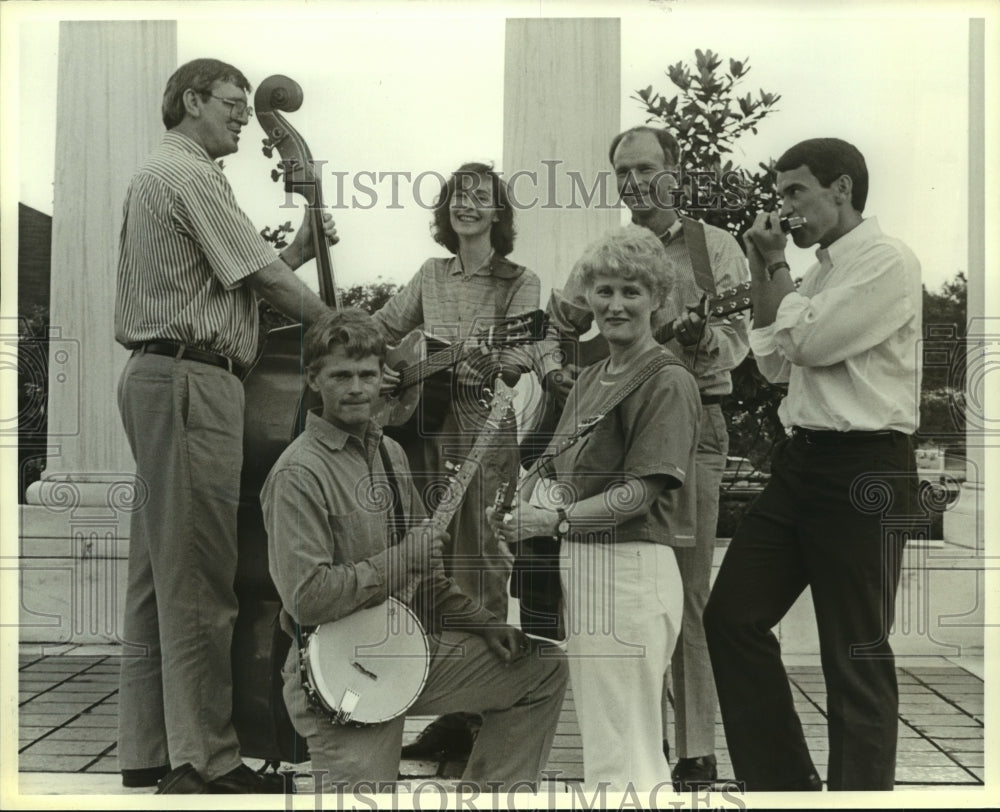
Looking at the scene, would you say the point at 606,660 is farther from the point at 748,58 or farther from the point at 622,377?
the point at 748,58

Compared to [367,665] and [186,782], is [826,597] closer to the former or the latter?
[367,665]

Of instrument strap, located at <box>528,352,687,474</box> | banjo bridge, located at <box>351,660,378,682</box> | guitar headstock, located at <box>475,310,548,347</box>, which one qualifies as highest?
guitar headstock, located at <box>475,310,548,347</box>

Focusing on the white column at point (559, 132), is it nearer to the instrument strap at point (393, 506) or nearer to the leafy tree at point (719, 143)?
the leafy tree at point (719, 143)

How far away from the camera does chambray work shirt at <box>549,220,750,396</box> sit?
4.41m

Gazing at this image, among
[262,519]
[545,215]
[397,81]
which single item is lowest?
[262,519]

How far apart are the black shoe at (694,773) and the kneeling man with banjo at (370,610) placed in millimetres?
493

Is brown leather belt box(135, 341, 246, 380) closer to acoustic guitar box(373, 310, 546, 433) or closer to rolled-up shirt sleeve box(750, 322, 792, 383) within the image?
acoustic guitar box(373, 310, 546, 433)

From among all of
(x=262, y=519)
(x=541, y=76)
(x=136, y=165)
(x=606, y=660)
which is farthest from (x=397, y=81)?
(x=606, y=660)

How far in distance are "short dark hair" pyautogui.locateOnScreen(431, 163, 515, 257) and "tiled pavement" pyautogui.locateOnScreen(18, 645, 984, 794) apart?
1.74 meters

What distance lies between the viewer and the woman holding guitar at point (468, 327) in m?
4.43

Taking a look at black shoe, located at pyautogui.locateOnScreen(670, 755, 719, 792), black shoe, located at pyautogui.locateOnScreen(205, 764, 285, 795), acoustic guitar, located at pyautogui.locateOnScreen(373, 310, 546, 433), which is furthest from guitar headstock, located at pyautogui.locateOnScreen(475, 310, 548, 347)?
black shoe, located at pyautogui.locateOnScreen(205, 764, 285, 795)

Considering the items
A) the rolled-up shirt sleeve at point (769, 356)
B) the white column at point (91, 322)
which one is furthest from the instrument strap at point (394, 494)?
the rolled-up shirt sleeve at point (769, 356)

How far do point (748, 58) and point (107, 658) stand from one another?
3.21 m

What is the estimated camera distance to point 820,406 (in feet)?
14.5
